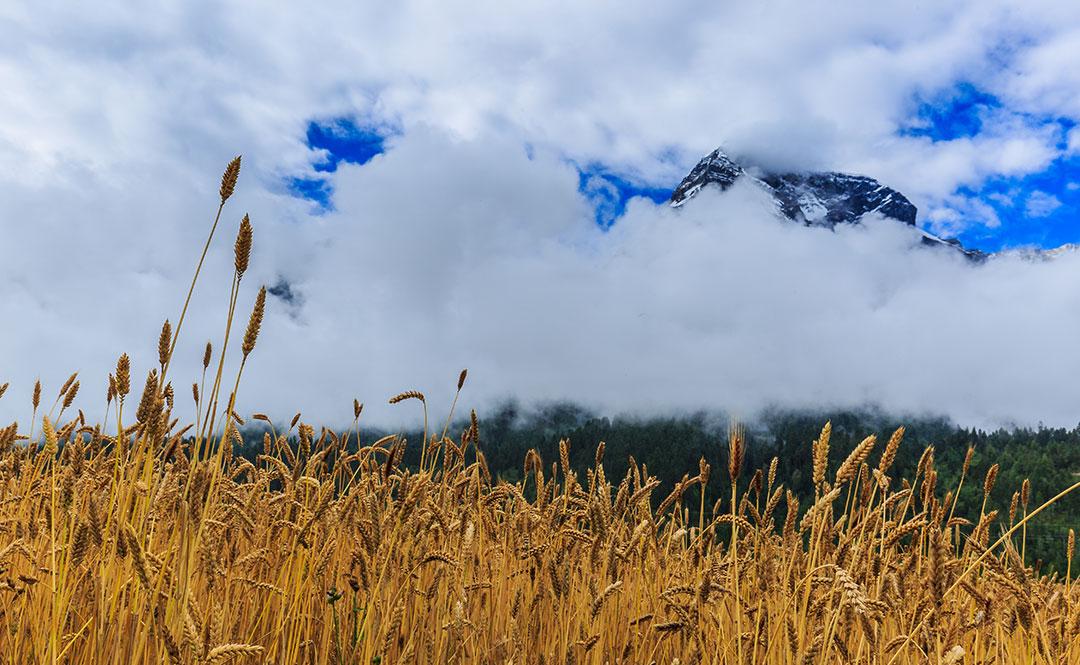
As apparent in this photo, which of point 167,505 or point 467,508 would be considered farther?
point 167,505

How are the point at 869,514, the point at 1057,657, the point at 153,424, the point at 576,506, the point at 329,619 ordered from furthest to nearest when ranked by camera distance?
the point at 576,506, the point at 869,514, the point at 329,619, the point at 1057,657, the point at 153,424

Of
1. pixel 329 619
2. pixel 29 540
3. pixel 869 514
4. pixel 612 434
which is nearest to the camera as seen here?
pixel 329 619

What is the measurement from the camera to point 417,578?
3.08m

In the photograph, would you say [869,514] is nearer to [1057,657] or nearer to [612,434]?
[1057,657]

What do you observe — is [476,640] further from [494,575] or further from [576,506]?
[576,506]

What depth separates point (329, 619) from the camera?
8.98 ft

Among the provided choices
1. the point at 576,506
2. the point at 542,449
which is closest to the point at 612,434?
the point at 542,449

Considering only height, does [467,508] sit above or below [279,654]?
above

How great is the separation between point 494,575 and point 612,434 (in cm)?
18385

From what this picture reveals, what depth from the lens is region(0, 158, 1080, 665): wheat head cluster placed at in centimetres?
198

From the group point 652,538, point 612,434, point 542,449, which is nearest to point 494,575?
point 652,538

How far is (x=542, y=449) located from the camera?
146750mm

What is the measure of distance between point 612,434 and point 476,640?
18472cm

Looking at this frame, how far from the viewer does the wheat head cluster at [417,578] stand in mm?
1978
